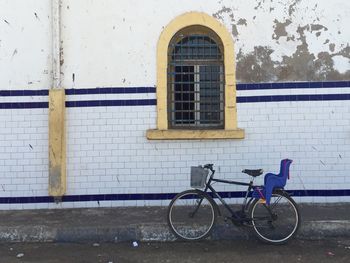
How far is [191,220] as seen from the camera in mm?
6695

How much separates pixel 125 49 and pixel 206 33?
125 centimetres

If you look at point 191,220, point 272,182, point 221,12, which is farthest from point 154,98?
point 272,182

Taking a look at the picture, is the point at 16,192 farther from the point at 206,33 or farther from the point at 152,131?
the point at 206,33

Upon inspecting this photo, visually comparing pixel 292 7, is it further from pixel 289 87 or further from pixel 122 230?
pixel 122 230

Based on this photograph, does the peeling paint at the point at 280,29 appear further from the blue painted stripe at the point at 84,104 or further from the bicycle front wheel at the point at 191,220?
the bicycle front wheel at the point at 191,220

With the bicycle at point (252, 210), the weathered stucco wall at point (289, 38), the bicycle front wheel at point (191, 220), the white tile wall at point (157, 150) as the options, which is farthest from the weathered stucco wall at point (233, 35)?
the bicycle front wheel at point (191, 220)

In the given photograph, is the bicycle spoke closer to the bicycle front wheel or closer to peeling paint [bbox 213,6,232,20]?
the bicycle front wheel

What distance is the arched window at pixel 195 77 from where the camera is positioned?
7656mm

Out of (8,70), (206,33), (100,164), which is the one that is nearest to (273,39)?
(206,33)

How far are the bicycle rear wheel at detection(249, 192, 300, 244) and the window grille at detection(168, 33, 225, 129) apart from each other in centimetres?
175

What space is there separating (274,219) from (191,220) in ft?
3.49

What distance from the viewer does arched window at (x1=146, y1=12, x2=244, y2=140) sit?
7656 mm

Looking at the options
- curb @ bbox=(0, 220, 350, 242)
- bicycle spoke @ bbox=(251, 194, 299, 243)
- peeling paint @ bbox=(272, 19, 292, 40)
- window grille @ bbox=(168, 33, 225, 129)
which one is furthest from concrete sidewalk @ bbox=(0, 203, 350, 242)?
peeling paint @ bbox=(272, 19, 292, 40)

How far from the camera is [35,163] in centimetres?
771
